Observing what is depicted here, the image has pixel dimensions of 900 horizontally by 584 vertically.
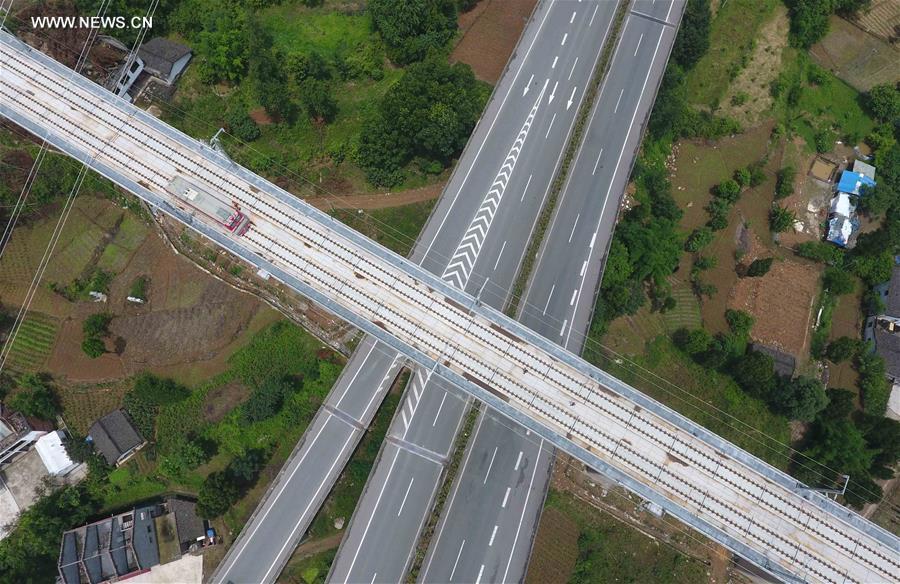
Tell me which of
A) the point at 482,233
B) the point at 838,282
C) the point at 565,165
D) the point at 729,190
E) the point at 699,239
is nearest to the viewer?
the point at 482,233

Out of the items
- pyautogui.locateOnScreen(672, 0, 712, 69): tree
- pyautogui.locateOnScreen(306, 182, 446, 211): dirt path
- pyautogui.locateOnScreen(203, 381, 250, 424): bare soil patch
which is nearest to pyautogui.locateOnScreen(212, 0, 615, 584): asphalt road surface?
pyautogui.locateOnScreen(306, 182, 446, 211): dirt path

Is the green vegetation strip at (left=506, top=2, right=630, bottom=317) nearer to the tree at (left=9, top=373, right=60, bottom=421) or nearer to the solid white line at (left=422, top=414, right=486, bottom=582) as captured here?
the solid white line at (left=422, top=414, right=486, bottom=582)

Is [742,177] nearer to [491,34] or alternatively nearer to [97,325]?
[491,34]

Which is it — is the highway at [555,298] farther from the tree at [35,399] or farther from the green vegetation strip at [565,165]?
the tree at [35,399]

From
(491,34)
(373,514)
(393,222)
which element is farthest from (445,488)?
(491,34)

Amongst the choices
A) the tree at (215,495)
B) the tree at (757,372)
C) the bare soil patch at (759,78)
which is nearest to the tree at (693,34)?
the bare soil patch at (759,78)

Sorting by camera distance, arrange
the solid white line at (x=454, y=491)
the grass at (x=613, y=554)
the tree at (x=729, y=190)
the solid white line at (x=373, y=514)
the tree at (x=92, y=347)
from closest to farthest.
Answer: the solid white line at (x=373, y=514)
the solid white line at (x=454, y=491)
the grass at (x=613, y=554)
the tree at (x=92, y=347)
the tree at (x=729, y=190)
